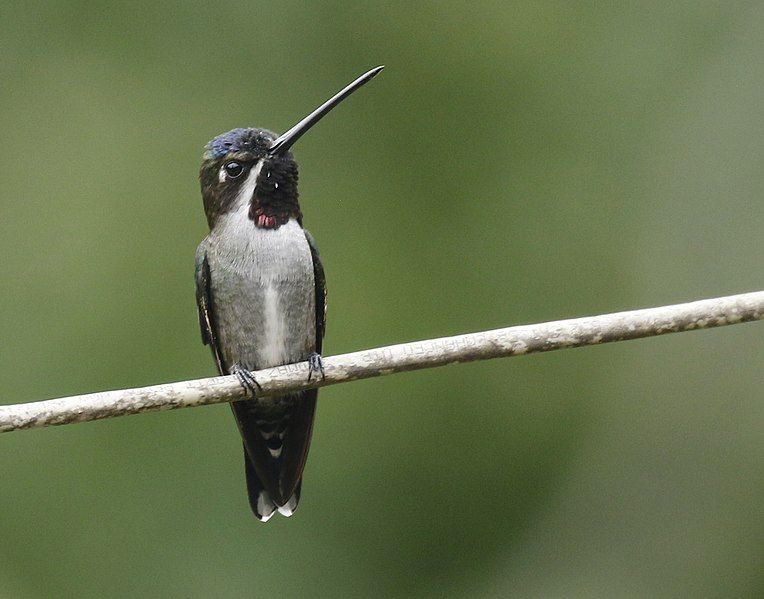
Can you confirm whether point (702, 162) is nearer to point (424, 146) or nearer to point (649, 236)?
point (649, 236)

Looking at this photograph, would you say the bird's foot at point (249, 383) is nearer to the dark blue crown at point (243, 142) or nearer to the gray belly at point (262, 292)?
the gray belly at point (262, 292)

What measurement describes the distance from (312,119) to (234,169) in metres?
0.53

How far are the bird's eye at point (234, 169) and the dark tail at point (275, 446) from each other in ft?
3.51

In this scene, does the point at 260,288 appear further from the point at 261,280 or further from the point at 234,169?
the point at 234,169

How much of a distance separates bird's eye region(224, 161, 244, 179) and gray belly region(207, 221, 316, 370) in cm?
25

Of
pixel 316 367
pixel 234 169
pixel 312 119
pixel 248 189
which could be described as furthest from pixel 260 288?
pixel 316 367

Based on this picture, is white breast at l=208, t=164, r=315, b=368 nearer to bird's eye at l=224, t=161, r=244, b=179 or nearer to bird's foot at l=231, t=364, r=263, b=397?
bird's eye at l=224, t=161, r=244, b=179

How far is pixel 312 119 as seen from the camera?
195 inches

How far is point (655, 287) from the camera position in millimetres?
8906

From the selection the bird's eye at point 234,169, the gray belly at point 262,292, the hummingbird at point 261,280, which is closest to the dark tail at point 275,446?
the hummingbird at point 261,280

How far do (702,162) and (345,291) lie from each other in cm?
361

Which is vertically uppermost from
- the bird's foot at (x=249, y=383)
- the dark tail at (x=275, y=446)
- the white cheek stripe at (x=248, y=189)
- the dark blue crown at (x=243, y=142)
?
the dark blue crown at (x=243, y=142)

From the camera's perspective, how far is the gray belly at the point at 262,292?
510cm

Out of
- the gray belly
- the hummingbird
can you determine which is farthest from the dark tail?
the gray belly
